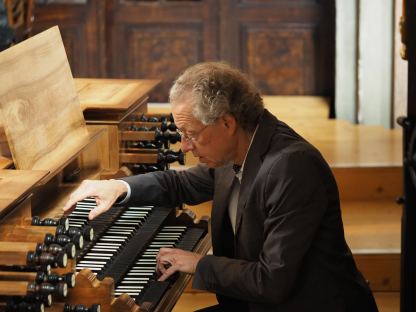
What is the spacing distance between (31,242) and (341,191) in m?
3.05

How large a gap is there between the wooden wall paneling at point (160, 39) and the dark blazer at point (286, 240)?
457 cm

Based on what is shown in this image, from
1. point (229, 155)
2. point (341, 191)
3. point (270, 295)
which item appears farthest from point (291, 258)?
point (341, 191)

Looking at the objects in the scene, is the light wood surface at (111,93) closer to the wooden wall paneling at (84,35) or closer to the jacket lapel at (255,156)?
the jacket lapel at (255,156)

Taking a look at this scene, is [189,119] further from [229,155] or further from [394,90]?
[394,90]

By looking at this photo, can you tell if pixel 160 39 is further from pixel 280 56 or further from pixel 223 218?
pixel 223 218

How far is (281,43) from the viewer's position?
24.9 ft

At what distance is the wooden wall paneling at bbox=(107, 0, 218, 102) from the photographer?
24.9 feet

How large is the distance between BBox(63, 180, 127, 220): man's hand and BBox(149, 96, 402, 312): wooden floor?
5.11ft

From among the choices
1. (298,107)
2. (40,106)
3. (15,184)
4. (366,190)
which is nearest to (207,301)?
(366,190)

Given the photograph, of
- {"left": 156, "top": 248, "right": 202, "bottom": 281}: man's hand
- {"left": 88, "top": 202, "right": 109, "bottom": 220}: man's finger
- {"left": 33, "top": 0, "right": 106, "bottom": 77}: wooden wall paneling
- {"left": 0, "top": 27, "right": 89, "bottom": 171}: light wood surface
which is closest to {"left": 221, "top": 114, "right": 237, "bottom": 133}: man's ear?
{"left": 156, "top": 248, "right": 202, "bottom": 281}: man's hand

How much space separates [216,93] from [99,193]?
1.87 ft

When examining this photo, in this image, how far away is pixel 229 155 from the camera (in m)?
3.06

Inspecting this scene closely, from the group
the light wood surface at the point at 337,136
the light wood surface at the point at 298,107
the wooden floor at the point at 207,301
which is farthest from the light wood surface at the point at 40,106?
the light wood surface at the point at 298,107

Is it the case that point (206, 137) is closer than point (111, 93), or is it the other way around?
point (206, 137)
